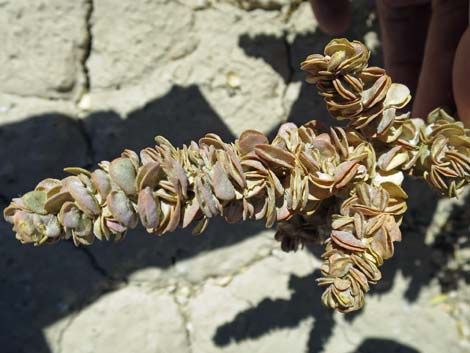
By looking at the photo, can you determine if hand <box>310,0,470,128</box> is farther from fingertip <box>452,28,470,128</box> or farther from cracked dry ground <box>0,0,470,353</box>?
cracked dry ground <box>0,0,470,353</box>

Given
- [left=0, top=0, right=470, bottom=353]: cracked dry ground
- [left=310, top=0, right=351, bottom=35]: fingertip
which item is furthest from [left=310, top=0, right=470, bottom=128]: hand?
[left=0, top=0, right=470, bottom=353]: cracked dry ground

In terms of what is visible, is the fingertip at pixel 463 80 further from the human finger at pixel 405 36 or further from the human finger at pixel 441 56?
the human finger at pixel 405 36

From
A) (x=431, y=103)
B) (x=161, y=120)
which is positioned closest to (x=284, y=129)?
(x=431, y=103)

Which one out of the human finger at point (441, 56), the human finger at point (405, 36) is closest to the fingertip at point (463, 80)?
the human finger at point (441, 56)

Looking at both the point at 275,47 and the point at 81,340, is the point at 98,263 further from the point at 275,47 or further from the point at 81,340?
the point at 275,47

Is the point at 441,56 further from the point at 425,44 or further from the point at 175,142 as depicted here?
the point at 175,142
